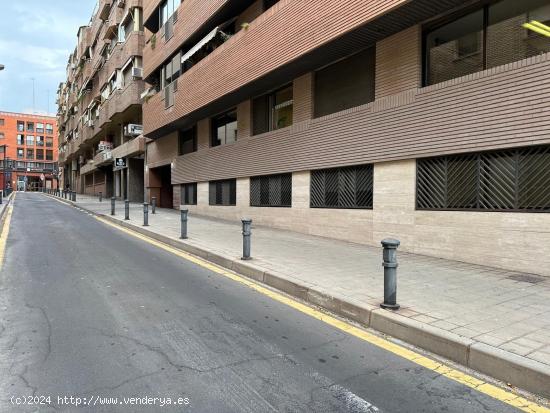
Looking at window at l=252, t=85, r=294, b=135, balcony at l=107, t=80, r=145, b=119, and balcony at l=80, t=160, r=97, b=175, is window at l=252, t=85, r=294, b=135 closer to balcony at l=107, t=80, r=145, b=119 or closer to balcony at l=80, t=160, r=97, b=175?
balcony at l=107, t=80, r=145, b=119

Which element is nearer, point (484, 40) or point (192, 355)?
point (192, 355)

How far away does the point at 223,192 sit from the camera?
1944 cm

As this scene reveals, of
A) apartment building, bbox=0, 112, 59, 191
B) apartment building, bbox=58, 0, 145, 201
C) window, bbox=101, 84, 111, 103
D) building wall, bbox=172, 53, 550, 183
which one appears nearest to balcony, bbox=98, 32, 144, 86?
apartment building, bbox=58, 0, 145, 201

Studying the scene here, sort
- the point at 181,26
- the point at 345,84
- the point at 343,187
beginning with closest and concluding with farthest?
1. the point at 343,187
2. the point at 345,84
3. the point at 181,26

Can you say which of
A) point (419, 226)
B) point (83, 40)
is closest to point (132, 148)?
point (419, 226)

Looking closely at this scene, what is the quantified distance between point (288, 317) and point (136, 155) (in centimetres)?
2973

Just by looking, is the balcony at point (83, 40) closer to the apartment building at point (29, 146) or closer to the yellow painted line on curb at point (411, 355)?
the apartment building at point (29, 146)

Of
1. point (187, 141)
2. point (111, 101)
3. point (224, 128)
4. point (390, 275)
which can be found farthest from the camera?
point (111, 101)

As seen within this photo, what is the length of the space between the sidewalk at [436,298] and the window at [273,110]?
20.6ft

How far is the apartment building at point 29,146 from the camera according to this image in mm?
99250

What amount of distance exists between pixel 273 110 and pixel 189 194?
8.71 m

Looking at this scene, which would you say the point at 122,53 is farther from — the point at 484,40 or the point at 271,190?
the point at 484,40

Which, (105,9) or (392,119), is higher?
(105,9)

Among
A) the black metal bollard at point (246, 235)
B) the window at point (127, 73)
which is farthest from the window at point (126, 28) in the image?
the black metal bollard at point (246, 235)
